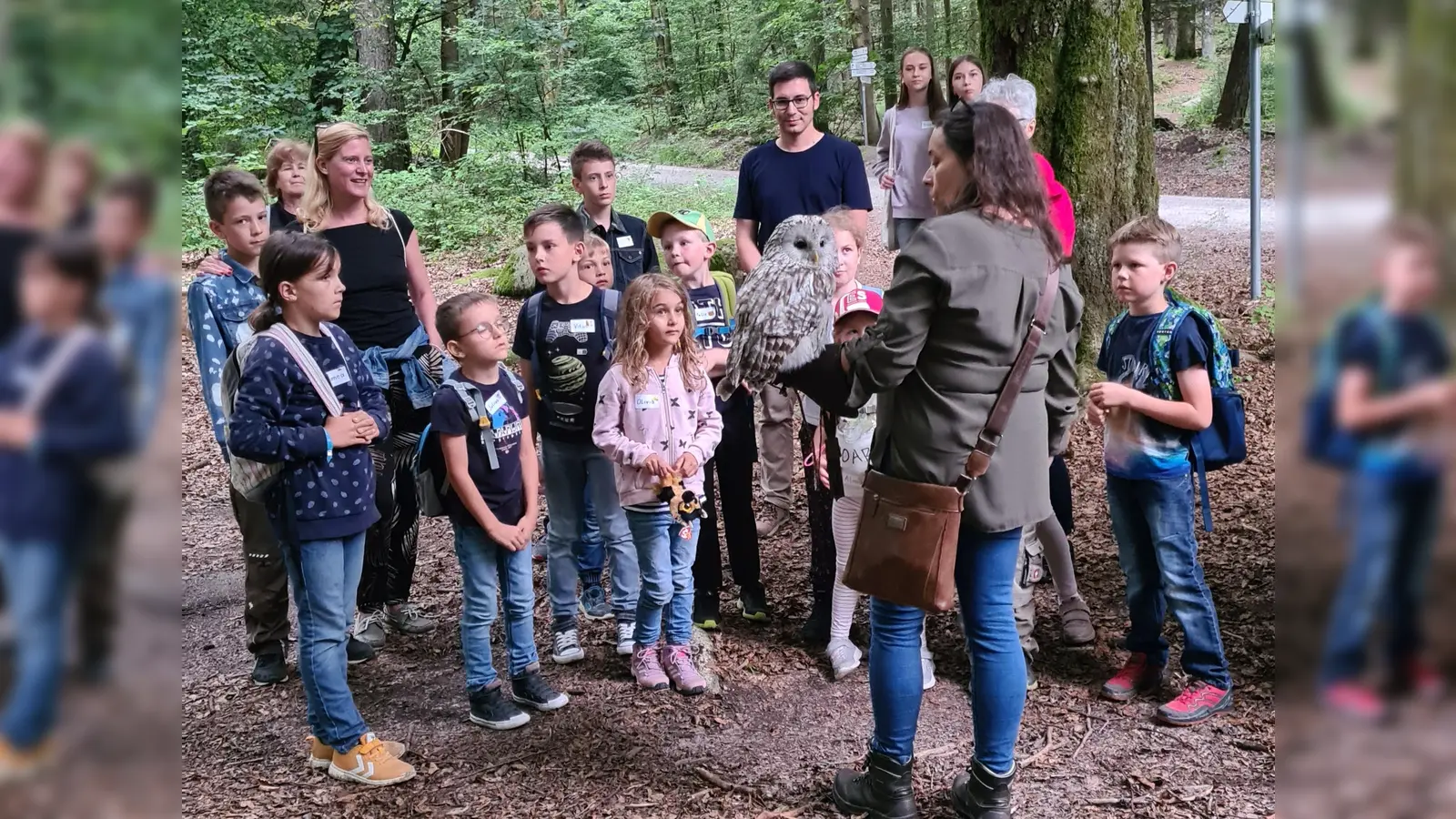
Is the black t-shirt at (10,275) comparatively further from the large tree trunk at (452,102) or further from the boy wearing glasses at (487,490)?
the large tree trunk at (452,102)

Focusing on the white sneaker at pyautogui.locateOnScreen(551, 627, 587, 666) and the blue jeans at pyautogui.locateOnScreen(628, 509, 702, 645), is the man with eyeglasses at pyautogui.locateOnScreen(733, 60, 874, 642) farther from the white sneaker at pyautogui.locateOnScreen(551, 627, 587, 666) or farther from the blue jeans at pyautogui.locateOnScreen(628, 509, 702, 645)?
the white sneaker at pyautogui.locateOnScreen(551, 627, 587, 666)

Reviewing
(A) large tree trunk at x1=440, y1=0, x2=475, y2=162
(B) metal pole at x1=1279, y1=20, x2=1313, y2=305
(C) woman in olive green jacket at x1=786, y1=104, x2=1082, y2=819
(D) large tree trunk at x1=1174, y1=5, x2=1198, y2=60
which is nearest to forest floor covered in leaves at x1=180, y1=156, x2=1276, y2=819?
(C) woman in olive green jacket at x1=786, y1=104, x2=1082, y2=819

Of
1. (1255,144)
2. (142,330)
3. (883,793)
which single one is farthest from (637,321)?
(1255,144)

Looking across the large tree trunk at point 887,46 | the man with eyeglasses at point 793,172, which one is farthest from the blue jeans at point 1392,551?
the large tree trunk at point 887,46

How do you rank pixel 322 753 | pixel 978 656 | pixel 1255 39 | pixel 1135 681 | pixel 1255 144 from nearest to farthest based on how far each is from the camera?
pixel 978 656, pixel 322 753, pixel 1135 681, pixel 1255 39, pixel 1255 144

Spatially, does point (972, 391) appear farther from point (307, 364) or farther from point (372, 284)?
point (372, 284)

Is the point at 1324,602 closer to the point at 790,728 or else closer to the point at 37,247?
the point at 37,247

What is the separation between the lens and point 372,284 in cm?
410

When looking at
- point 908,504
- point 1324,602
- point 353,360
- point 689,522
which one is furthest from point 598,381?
point 1324,602

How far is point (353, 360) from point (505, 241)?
966 centimetres

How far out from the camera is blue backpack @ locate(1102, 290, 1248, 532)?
11.5 feet

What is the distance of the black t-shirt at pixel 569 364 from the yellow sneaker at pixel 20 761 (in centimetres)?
354

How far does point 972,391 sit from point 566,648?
2.22 m

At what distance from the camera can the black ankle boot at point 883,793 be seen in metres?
3.05
